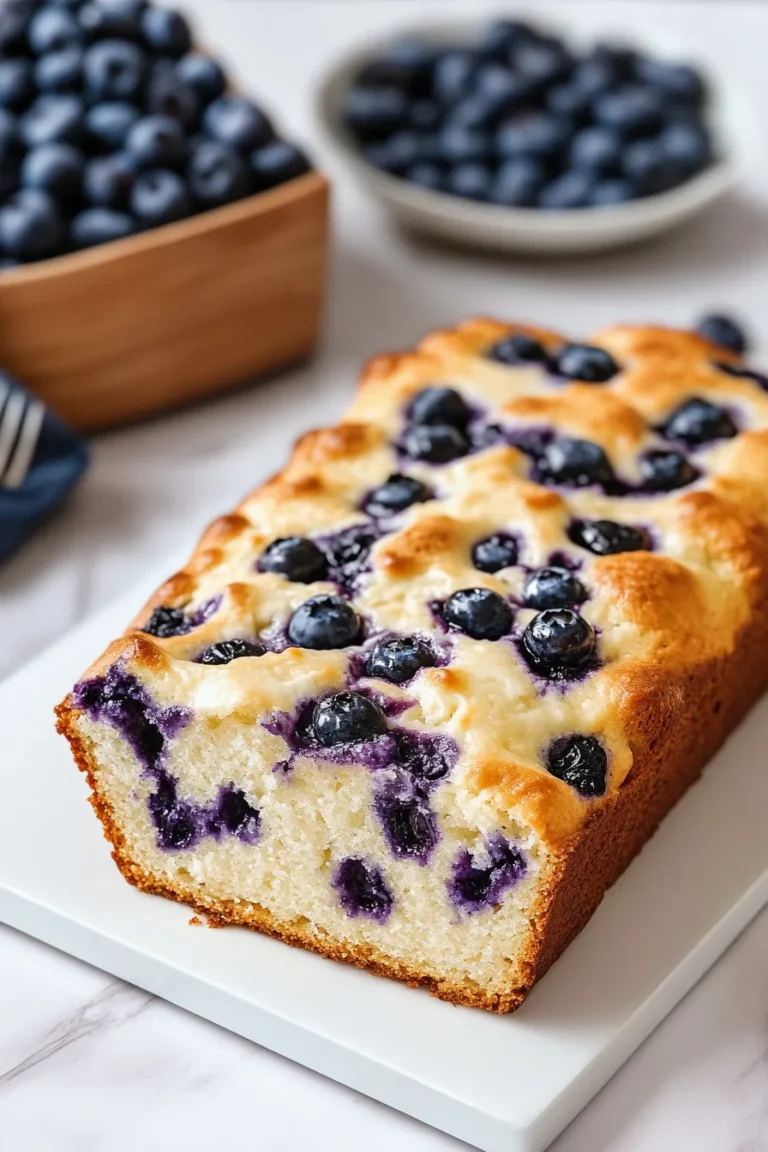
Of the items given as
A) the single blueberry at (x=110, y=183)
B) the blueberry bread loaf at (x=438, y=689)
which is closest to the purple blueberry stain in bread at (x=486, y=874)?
the blueberry bread loaf at (x=438, y=689)

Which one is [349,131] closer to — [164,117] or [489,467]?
[164,117]

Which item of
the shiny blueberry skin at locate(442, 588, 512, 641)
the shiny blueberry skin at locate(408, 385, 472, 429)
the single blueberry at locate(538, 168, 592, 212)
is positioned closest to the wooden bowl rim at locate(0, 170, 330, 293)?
the single blueberry at locate(538, 168, 592, 212)

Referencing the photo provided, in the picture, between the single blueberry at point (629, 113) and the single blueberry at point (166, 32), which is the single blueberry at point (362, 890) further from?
the single blueberry at point (629, 113)

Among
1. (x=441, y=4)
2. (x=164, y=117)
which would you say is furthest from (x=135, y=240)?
(x=441, y=4)

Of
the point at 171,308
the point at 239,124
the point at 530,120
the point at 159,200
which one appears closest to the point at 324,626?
the point at 171,308

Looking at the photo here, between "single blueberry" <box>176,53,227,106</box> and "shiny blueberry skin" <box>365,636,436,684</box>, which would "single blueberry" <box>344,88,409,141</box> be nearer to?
"single blueberry" <box>176,53,227,106</box>
